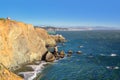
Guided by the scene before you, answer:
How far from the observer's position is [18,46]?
84.1 m

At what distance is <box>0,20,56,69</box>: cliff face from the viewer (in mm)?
75125

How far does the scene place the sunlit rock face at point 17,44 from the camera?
246 ft

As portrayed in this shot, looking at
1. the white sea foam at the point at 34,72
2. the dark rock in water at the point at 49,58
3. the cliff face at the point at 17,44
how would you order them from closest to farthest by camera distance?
the white sea foam at the point at 34,72 < the cliff face at the point at 17,44 < the dark rock in water at the point at 49,58

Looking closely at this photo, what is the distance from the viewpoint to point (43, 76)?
70125 mm

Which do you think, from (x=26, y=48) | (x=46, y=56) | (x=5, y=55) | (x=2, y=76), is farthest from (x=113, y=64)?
(x=2, y=76)

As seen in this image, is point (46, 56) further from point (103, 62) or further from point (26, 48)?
point (103, 62)

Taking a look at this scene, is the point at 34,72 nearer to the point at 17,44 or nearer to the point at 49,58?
the point at 17,44

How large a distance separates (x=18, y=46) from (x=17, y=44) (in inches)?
34.7

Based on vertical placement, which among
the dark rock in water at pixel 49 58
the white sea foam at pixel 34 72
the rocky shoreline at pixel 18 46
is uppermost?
the rocky shoreline at pixel 18 46

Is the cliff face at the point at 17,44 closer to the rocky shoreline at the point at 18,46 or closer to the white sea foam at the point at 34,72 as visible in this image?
the rocky shoreline at the point at 18,46

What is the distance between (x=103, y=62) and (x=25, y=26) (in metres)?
33.5

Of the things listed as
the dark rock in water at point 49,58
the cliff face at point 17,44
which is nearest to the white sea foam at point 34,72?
Answer: the dark rock in water at point 49,58

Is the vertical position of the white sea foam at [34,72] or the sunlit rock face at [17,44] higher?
the sunlit rock face at [17,44]

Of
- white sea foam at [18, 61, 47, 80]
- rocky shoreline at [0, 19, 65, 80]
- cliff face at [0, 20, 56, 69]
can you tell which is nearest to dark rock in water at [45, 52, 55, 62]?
rocky shoreline at [0, 19, 65, 80]
